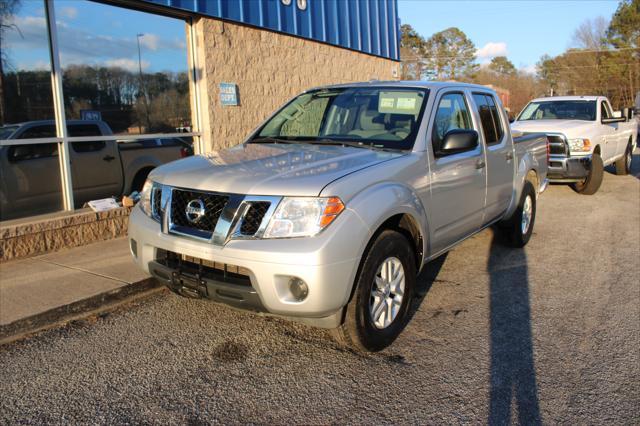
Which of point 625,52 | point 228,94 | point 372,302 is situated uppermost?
point 625,52

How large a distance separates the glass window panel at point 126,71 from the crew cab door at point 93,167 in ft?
0.67

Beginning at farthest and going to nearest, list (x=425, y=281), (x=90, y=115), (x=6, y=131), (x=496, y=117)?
(x=90, y=115)
(x=6, y=131)
(x=496, y=117)
(x=425, y=281)

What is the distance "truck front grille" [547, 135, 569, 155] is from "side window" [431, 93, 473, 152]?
5800 mm

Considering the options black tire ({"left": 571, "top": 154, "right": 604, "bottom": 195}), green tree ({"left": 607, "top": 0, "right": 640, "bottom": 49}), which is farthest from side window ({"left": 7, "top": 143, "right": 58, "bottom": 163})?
green tree ({"left": 607, "top": 0, "right": 640, "bottom": 49})

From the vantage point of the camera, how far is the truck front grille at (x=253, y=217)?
3.20 metres

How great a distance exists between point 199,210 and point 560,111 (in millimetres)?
10402

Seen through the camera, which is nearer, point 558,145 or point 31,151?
point 31,151

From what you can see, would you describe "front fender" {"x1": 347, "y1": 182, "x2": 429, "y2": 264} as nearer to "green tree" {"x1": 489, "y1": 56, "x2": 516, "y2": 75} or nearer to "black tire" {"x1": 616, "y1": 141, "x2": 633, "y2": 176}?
"black tire" {"x1": 616, "y1": 141, "x2": 633, "y2": 176}

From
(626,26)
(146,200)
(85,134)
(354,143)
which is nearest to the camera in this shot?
(146,200)

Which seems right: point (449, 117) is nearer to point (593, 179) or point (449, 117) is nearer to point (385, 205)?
point (385, 205)

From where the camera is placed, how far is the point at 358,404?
120 inches

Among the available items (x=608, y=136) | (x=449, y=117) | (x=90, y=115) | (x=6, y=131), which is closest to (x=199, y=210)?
(x=449, y=117)

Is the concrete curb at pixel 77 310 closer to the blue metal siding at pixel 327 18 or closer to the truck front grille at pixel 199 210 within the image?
the truck front grille at pixel 199 210

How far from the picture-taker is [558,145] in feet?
32.9
